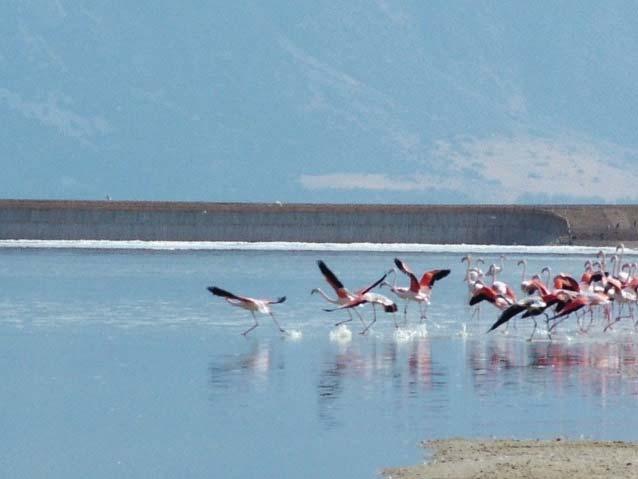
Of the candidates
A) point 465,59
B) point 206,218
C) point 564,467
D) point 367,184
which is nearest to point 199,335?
point 564,467

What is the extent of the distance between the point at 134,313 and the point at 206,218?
1334 inches

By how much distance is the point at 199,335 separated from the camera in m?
21.9

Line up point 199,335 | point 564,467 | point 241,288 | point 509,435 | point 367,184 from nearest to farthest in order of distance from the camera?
point 564,467 < point 509,435 < point 199,335 < point 241,288 < point 367,184

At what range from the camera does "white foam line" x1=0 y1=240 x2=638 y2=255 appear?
55688mm

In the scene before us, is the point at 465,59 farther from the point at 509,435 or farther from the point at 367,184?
the point at 509,435

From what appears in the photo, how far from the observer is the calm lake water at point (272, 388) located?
12.9 meters

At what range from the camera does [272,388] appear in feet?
53.6

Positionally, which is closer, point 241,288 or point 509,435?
point 509,435

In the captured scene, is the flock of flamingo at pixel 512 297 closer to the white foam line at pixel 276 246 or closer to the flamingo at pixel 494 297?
the flamingo at pixel 494 297

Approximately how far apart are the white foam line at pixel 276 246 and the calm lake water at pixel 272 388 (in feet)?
89.2

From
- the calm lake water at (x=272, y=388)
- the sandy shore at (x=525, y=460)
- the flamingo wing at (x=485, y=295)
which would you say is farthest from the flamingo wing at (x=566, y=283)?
the sandy shore at (x=525, y=460)

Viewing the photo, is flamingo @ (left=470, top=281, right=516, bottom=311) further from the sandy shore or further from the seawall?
the seawall

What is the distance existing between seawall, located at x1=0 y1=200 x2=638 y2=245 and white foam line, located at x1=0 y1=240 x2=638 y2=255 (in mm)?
325

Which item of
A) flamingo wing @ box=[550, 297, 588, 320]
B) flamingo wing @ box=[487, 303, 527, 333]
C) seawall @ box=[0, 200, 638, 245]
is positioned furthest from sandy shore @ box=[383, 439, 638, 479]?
seawall @ box=[0, 200, 638, 245]
